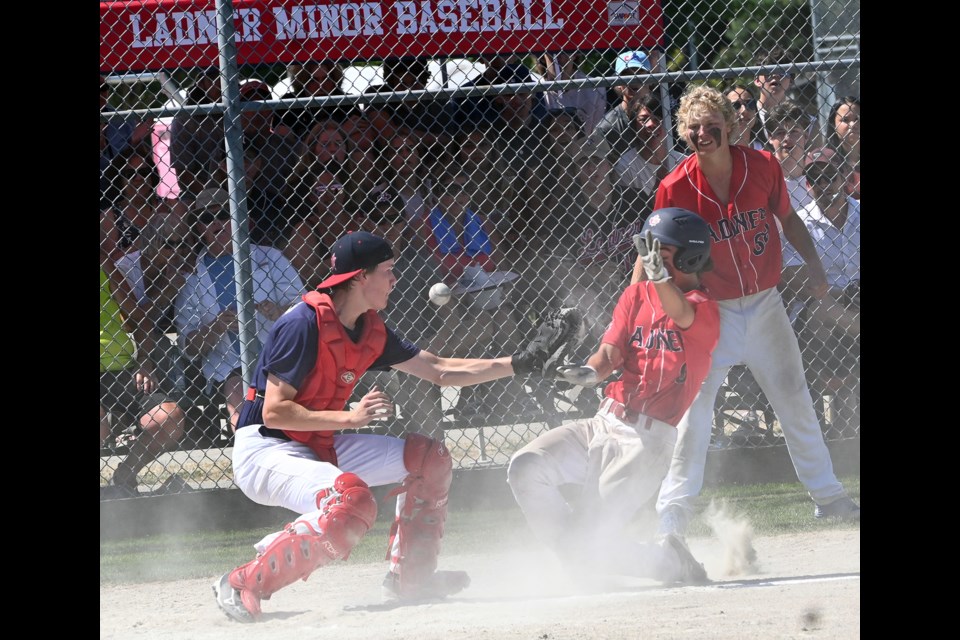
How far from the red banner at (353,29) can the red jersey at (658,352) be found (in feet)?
5.73

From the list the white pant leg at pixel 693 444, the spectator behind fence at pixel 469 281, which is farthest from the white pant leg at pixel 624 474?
the spectator behind fence at pixel 469 281

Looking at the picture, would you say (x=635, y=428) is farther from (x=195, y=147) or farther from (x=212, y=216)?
(x=195, y=147)

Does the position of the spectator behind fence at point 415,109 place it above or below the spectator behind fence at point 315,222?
above

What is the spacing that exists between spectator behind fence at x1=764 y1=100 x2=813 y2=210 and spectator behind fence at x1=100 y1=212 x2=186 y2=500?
3426mm

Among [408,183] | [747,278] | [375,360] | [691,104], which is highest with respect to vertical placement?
[691,104]

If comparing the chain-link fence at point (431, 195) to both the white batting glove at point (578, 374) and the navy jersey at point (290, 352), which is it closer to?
the navy jersey at point (290, 352)

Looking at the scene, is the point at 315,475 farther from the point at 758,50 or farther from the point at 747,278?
the point at 758,50

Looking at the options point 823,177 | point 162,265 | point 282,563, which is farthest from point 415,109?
point 282,563

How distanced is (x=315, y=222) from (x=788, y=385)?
2554mm

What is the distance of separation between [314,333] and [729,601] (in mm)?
1810

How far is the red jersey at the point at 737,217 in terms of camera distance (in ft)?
16.9

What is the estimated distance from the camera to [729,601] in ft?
13.4

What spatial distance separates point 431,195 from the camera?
20.3 ft

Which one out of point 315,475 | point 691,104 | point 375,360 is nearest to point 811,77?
point 691,104
